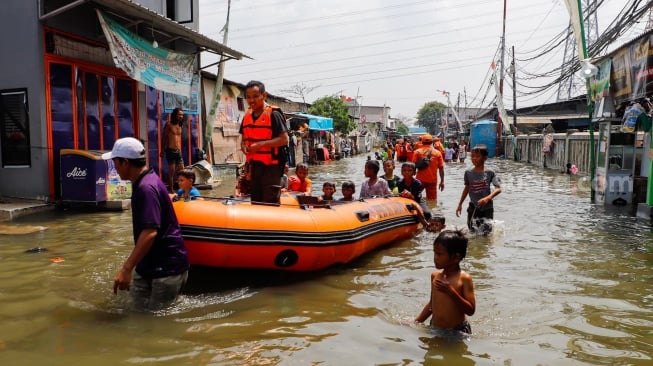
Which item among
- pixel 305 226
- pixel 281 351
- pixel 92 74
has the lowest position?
pixel 281 351

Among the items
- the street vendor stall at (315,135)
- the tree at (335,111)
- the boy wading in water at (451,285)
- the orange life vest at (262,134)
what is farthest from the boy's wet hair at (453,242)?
the tree at (335,111)

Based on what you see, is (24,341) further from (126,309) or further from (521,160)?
(521,160)

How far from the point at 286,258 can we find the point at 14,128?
262 inches

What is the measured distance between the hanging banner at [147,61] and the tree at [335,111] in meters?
29.7

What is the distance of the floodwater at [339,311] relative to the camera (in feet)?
11.2

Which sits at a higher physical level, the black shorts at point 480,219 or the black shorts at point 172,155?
the black shorts at point 172,155

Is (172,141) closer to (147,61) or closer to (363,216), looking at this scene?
(147,61)

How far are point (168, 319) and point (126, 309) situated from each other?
17.2 inches

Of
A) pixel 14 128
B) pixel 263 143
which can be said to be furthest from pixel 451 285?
pixel 14 128

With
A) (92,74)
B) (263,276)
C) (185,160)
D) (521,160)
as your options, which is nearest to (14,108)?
(92,74)

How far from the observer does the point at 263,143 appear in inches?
213

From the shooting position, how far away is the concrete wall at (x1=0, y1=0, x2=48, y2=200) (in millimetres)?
8672

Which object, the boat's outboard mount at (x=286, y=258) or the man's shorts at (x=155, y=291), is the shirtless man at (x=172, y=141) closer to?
the boat's outboard mount at (x=286, y=258)

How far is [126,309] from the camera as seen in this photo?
4.13 meters
